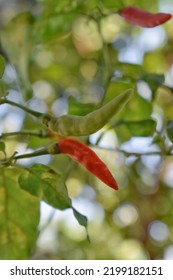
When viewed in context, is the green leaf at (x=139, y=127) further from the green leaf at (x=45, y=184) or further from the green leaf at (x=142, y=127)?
the green leaf at (x=45, y=184)

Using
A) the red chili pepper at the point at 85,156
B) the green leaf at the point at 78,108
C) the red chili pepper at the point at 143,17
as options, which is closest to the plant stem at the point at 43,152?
the red chili pepper at the point at 85,156

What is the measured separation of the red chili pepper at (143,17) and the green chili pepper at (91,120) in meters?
0.32

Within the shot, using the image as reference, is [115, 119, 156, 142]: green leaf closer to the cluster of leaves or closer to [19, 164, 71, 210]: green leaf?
the cluster of leaves

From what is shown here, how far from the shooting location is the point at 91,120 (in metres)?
0.83

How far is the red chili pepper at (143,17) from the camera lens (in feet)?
3.66

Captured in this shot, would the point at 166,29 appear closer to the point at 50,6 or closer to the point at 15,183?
the point at 50,6

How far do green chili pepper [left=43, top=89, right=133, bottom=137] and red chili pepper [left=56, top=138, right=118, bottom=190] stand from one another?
69 mm

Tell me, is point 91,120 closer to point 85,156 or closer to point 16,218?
point 85,156

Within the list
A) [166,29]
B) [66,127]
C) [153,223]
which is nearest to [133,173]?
[153,223]

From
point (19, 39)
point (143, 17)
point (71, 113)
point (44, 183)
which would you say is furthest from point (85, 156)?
point (19, 39)

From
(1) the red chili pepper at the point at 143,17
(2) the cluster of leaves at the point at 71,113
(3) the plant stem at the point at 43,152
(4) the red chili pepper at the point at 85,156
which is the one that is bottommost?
(2) the cluster of leaves at the point at 71,113

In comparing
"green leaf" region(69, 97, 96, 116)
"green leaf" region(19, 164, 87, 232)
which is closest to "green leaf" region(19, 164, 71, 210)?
"green leaf" region(19, 164, 87, 232)

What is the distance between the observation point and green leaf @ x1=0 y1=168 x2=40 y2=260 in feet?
3.32

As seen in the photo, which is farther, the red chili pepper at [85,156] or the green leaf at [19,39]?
the green leaf at [19,39]
